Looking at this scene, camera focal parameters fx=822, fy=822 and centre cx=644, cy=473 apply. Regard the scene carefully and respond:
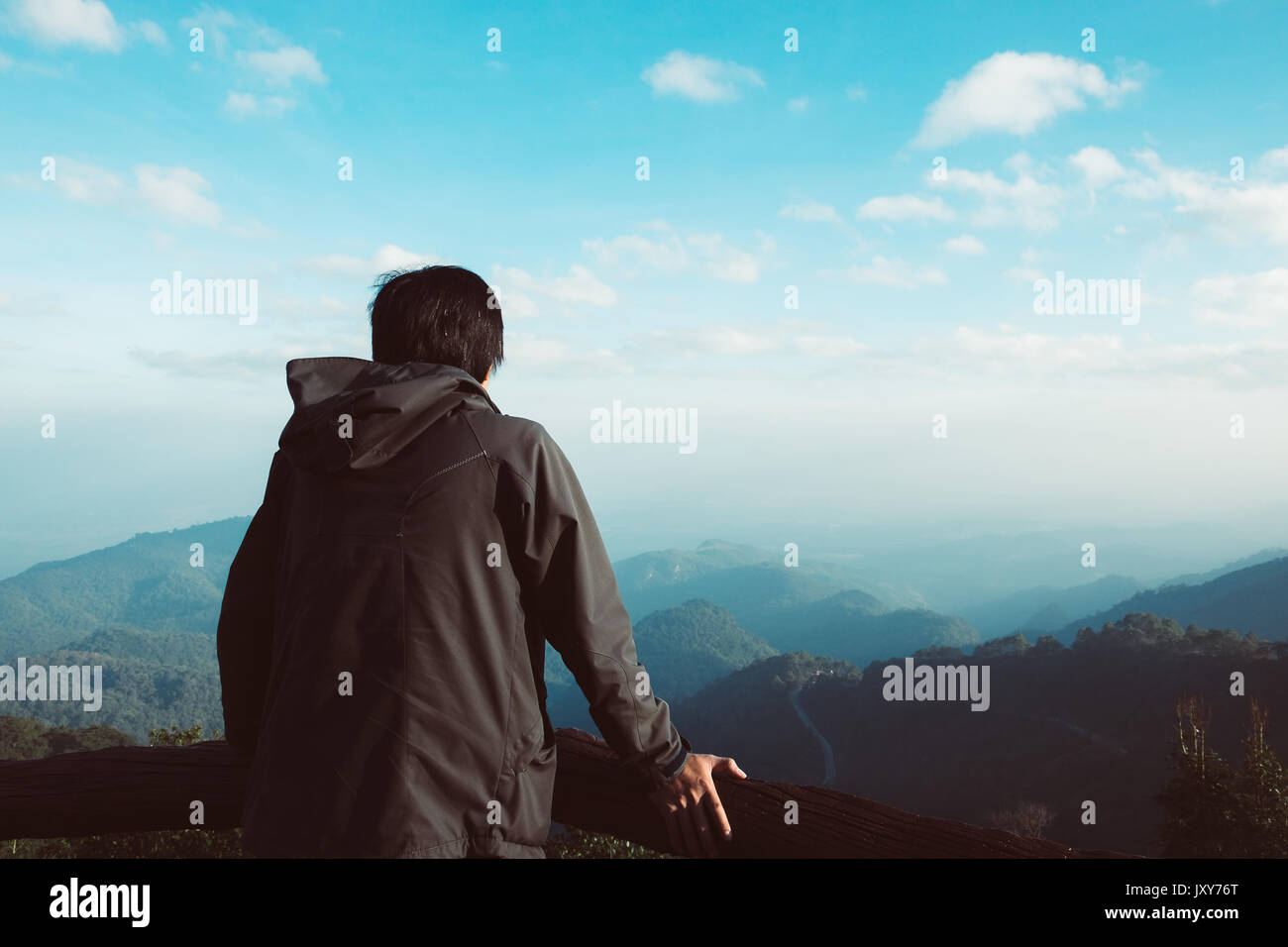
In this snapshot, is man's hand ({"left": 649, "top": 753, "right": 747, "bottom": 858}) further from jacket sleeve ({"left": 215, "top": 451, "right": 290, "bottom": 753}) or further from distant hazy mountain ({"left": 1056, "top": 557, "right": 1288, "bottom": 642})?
distant hazy mountain ({"left": 1056, "top": 557, "right": 1288, "bottom": 642})

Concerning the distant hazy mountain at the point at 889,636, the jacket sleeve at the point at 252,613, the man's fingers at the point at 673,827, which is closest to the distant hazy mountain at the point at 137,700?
the jacket sleeve at the point at 252,613

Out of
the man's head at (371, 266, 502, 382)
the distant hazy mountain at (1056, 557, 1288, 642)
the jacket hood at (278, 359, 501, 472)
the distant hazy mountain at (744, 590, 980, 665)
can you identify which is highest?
the man's head at (371, 266, 502, 382)

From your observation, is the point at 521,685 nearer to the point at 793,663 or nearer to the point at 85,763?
the point at 85,763

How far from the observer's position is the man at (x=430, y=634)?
172 cm

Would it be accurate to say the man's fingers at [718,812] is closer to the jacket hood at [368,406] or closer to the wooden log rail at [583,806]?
the wooden log rail at [583,806]

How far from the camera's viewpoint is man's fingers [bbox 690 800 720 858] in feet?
6.42

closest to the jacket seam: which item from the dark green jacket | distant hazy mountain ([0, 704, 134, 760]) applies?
the dark green jacket

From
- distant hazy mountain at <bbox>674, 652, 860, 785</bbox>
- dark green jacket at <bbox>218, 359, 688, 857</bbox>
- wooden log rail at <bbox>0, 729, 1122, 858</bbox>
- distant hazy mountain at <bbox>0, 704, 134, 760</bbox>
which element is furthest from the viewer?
distant hazy mountain at <bbox>674, 652, 860, 785</bbox>

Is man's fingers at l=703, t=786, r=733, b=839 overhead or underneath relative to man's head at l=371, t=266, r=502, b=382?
underneath

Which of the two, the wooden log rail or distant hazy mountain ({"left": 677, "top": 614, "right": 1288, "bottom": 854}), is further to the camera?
distant hazy mountain ({"left": 677, "top": 614, "right": 1288, "bottom": 854})

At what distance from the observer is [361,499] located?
1.77 metres

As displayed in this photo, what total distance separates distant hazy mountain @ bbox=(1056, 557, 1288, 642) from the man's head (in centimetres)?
11876

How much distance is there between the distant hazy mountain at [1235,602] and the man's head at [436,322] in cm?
11876
